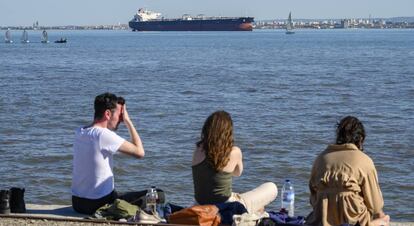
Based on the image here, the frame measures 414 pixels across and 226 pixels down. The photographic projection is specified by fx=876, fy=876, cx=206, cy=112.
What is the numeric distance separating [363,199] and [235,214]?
0.96 metres

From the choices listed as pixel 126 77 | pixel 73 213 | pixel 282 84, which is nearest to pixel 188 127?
pixel 73 213

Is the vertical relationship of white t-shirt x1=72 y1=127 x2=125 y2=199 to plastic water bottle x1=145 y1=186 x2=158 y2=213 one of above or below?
above

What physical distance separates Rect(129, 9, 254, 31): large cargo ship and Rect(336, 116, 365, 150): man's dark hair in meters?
162

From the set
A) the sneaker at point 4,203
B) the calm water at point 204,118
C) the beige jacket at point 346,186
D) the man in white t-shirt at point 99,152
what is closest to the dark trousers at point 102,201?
the man in white t-shirt at point 99,152

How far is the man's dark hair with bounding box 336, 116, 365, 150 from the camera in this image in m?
6.14

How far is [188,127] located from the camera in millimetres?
18906

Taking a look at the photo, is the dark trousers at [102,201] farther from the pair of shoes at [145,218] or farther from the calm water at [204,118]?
the calm water at [204,118]

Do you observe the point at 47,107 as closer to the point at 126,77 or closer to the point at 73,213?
the point at 126,77

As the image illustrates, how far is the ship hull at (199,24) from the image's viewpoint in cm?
16875

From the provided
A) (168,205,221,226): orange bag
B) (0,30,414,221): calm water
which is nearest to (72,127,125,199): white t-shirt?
(168,205,221,226): orange bag

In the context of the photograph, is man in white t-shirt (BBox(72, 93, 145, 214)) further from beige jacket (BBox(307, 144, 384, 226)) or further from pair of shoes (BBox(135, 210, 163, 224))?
beige jacket (BBox(307, 144, 384, 226))

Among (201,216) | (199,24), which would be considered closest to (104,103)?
(201,216)

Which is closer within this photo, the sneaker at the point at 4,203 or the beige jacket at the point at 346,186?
the beige jacket at the point at 346,186

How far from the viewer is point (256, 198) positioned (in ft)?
23.5
